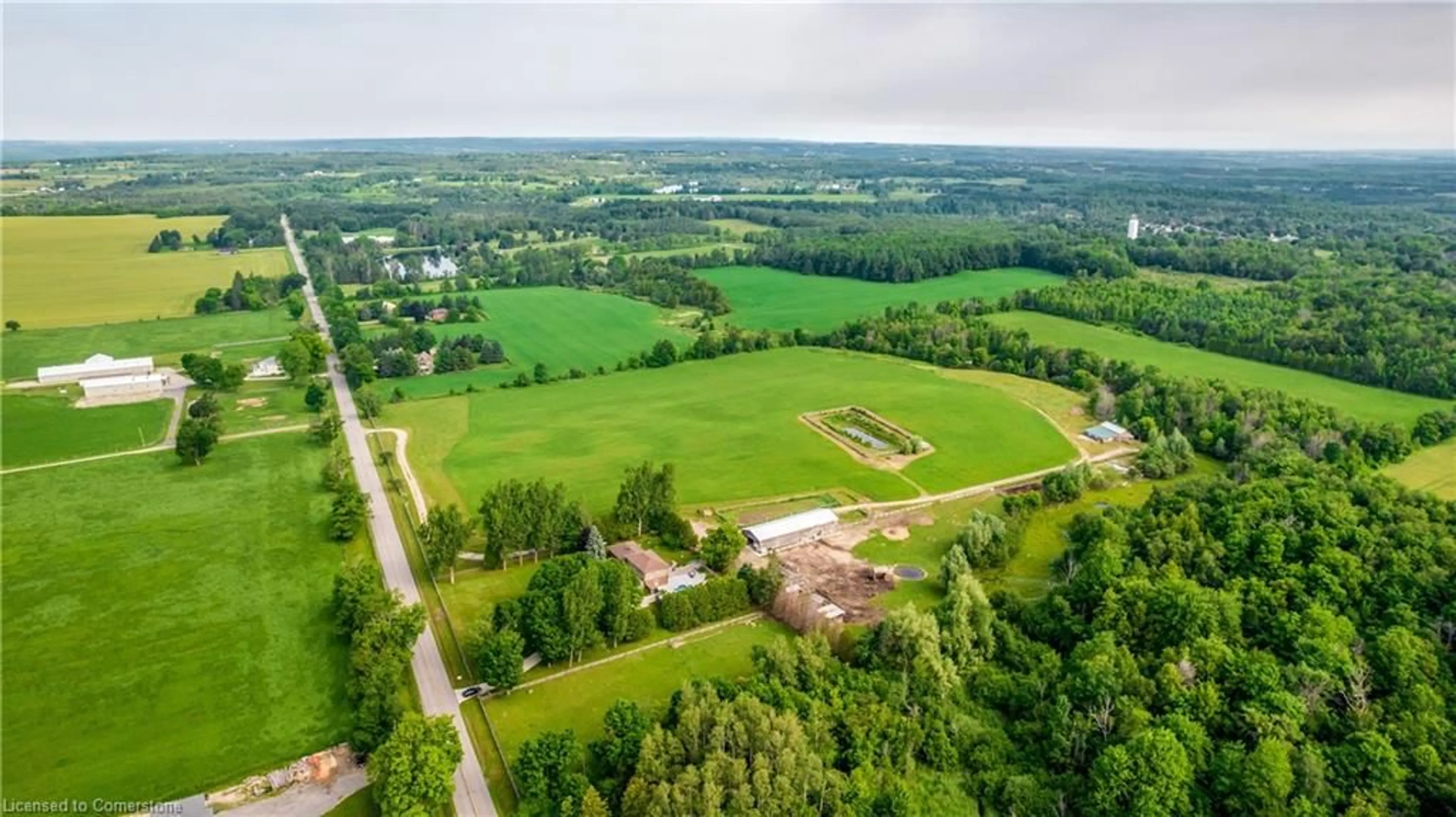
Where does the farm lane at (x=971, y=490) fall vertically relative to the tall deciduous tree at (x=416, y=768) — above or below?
below

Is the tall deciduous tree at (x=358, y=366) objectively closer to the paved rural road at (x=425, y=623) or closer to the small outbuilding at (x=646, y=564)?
the paved rural road at (x=425, y=623)

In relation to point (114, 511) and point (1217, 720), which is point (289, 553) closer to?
point (114, 511)

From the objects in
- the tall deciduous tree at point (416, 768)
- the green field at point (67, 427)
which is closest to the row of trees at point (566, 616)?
the tall deciduous tree at point (416, 768)

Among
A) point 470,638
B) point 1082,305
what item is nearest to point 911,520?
point 470,638

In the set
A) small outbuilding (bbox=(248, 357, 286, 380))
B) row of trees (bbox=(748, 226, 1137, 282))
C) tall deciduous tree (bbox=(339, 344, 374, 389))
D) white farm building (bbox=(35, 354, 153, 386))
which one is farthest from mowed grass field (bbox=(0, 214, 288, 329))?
row of trees (bbox=(748, 226, 1137, 282))

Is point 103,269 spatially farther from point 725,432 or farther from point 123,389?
point 725,432

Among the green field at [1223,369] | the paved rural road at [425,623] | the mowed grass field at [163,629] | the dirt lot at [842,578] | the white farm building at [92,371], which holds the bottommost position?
the dirt lot at [842,578]

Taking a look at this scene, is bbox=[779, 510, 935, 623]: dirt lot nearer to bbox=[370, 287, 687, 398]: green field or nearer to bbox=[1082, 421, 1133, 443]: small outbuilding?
bbox=[1082, 421, 1133, 443]: small outbuilding
